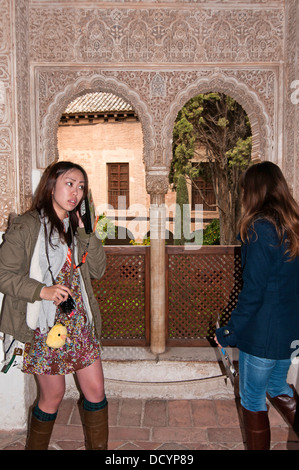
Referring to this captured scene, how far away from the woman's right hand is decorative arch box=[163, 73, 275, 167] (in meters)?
1.99

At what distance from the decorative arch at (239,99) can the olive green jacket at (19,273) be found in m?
1.73

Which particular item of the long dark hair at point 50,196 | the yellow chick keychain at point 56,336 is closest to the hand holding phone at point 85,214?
the long dark hair at point 50,196

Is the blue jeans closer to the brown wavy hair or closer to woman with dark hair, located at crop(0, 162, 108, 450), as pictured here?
the brown wavy hair

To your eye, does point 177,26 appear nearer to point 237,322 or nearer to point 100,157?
point 237,322

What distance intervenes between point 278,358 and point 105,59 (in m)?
2.67

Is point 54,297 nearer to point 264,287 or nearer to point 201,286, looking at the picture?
point 264,287

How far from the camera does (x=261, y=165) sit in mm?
1909

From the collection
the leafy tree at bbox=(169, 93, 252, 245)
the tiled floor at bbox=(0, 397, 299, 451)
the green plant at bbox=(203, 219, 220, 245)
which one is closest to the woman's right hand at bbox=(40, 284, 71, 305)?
the tiled floor at bbox=(0, 397, 299, 451)

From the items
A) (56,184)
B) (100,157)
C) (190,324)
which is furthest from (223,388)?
(100,157)

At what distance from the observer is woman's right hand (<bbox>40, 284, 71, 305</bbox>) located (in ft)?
5.80

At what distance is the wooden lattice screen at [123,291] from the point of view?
377 cm

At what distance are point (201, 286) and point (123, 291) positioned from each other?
0.76 m

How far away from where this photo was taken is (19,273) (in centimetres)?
185

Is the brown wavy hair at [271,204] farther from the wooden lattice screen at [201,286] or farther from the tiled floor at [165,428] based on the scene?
the wooden lattice screen at [201,286]
